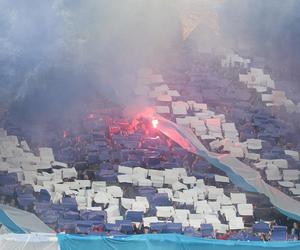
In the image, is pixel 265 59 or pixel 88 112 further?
pixel 265 59

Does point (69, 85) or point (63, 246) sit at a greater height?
point (69, 85)

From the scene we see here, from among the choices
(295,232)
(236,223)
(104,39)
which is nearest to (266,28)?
(104,39)

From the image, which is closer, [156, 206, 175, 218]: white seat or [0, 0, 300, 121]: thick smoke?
[156, 206, 175, 218]: white seat

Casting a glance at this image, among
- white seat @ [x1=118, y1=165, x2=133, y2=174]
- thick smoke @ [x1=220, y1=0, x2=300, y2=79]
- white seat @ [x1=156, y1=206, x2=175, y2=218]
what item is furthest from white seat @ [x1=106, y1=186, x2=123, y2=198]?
thick smoke @ [x1=220, y1=0, x2=300, y2=79]

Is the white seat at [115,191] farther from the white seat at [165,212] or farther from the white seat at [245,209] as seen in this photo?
the white seat at [245,209]

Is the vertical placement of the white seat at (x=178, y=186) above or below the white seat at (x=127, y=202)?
above

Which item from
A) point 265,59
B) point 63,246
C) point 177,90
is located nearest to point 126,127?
point 177,90

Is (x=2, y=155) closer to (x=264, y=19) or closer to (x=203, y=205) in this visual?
(x=203, y=205)

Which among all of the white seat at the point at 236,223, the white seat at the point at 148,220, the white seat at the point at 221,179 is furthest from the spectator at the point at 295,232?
the white seat at the point at 148,220

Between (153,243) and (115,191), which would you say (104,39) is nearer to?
(115,191)

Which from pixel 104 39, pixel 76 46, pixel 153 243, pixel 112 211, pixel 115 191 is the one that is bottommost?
pixel 153 243

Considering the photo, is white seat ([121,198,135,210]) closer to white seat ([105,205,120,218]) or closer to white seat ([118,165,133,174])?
white seat ([105,205,120,218])
